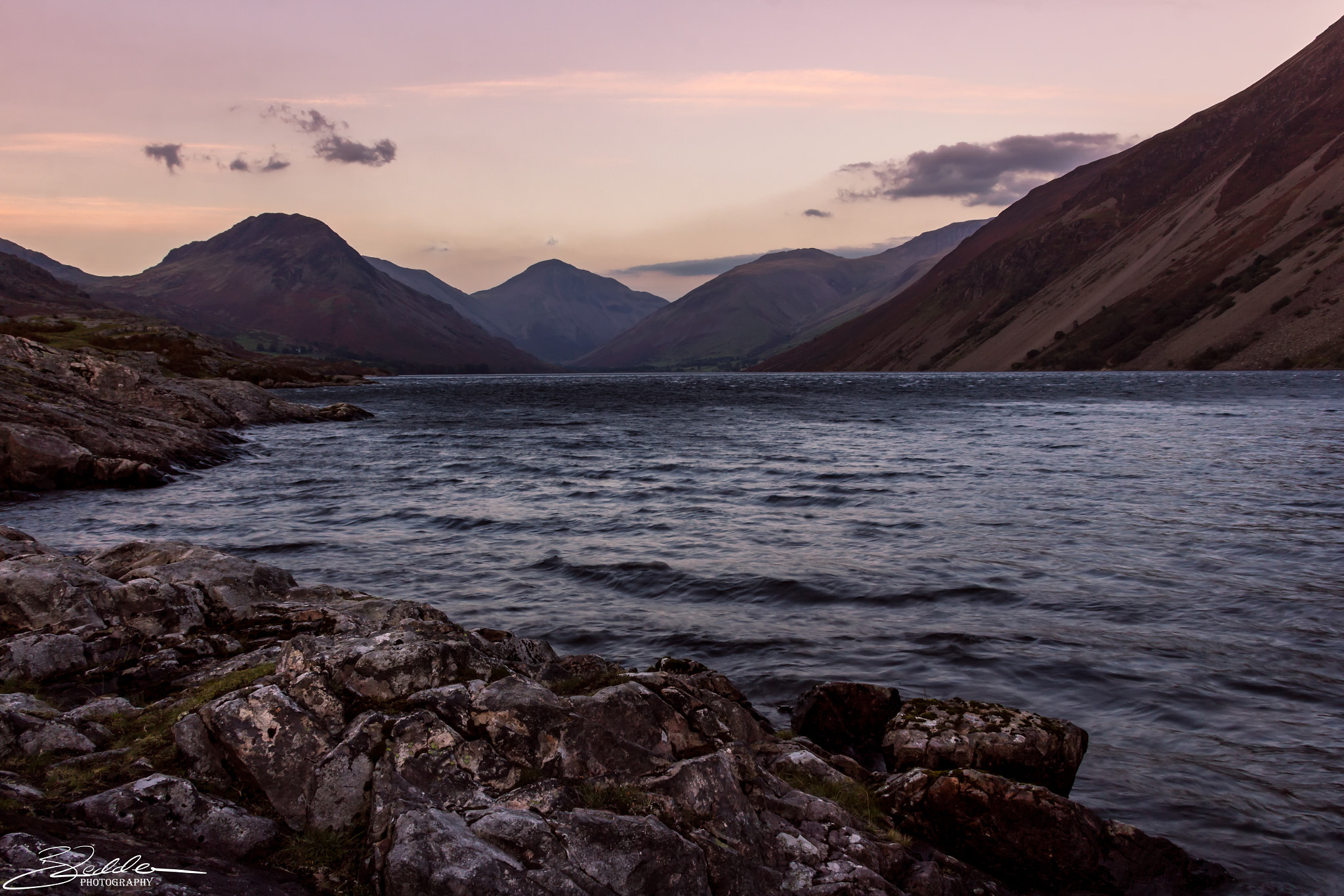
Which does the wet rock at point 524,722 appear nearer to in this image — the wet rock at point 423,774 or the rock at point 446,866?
the wet rock at point 423,774

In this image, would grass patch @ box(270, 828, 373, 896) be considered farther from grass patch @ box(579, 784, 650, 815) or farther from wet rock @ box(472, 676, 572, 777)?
grass patch @ box(579, 784, 650, 815)

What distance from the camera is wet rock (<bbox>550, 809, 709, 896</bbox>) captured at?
723 cm

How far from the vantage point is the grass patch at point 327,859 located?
281 inches

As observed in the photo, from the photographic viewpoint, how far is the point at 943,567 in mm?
23734

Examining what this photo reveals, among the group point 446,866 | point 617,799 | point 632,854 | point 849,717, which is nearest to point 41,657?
point 446,866

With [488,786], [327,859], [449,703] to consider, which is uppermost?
[449,703]

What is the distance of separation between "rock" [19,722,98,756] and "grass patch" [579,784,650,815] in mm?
5664

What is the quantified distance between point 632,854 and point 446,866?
5.79ft

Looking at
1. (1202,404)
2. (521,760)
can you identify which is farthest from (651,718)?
(1202,404)

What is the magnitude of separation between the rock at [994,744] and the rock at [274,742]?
→ 8.07m

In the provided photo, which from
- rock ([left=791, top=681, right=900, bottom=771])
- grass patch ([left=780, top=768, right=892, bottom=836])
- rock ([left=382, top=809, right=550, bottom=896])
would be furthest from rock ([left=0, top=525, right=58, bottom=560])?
rock ([left=791, top=681, right=900, bottom=771])

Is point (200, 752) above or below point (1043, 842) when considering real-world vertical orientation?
above

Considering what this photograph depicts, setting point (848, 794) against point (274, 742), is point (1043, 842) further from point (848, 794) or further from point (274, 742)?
point (274, 742)

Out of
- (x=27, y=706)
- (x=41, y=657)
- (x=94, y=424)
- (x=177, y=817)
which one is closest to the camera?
(x=177, y=817)
